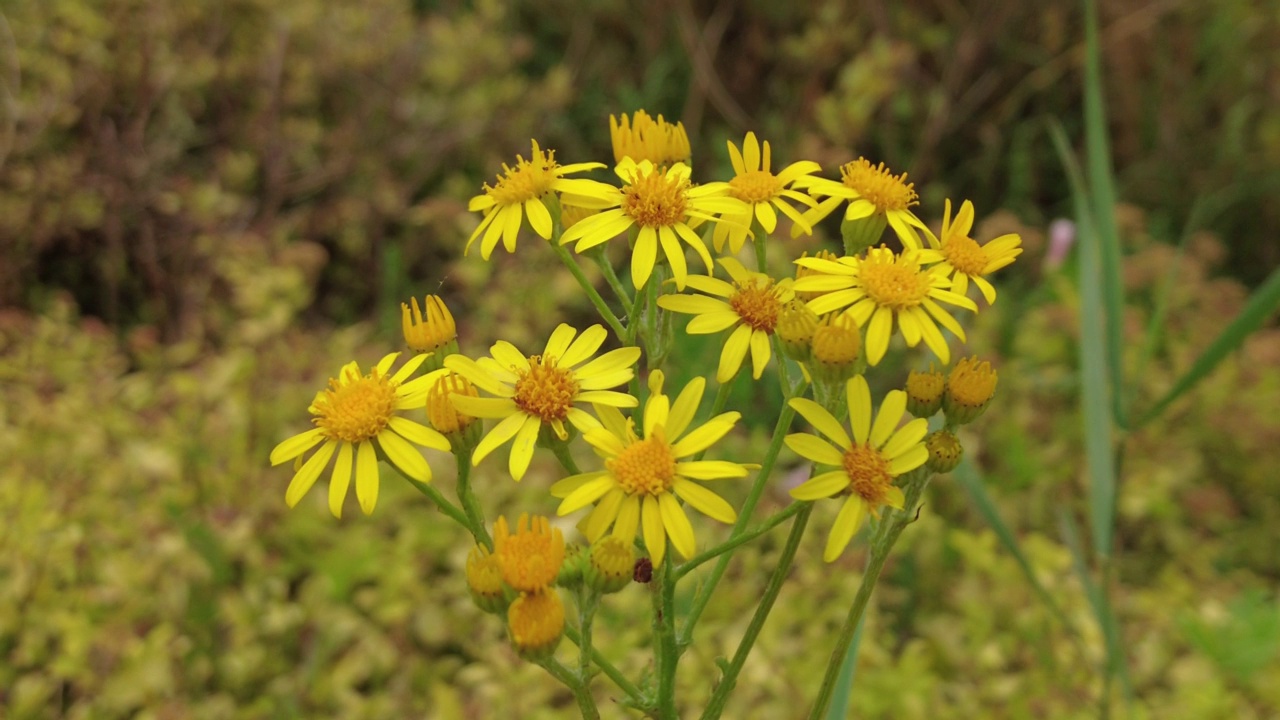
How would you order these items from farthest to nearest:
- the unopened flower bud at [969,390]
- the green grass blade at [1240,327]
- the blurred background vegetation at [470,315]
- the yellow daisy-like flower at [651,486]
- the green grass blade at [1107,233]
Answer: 1. the blurred background vegetation at [470,315]
2. the green grass blade at [1107,233]
3. the green grass blade at [1240,327]
4. the unopened flower bud at [969,390]
5. the yellow daisy-like flower at [651,486]

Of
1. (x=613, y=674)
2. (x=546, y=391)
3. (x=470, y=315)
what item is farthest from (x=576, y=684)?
(x=470, y=315)

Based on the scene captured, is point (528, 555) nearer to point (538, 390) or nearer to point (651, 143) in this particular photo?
point (538, 390)

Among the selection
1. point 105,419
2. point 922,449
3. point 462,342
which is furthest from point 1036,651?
point 105,419

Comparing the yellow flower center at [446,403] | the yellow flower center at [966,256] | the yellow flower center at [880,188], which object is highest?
the yellow flower center at [880,188]

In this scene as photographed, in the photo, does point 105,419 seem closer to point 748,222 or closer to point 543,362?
point 543,362

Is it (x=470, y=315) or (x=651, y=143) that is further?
(x=470, y=315)

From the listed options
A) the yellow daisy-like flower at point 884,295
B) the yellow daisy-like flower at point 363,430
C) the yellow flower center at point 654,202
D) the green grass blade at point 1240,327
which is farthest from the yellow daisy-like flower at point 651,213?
the green grass blade at point 1240,327

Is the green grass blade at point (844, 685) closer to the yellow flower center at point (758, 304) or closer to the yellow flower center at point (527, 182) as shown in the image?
the yellow flower center at point (758, 304)
